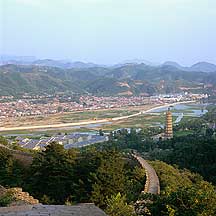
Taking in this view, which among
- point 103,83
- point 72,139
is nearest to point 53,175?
point 72,139

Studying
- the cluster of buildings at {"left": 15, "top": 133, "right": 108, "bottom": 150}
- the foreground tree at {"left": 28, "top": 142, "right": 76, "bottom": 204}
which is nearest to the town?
the cluster of buildings at {"left": 15, "top": 133, "right": 108, "bottom": 150}

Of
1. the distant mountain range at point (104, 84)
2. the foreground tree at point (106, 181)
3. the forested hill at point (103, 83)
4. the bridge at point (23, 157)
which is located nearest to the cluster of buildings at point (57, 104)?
the distant mountain range at point (104, 84)

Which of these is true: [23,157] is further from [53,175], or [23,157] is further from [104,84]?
[104,84]

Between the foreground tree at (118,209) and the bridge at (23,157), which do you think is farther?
the bridge at (23,157)

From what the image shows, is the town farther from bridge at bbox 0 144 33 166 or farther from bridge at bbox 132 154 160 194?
bridge at bbox 132 154 160 194

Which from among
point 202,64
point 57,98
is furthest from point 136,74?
Answer: point 202,64

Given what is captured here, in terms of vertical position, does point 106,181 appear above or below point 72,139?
above

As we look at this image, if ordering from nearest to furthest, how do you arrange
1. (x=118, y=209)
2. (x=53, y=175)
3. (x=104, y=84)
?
(x=118, y=209) → (x=53, y=175) → (x=104, y=84)

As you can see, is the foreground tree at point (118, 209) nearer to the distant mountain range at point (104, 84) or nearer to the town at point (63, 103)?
the town at point (63, 103)

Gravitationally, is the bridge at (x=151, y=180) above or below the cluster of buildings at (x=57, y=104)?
above

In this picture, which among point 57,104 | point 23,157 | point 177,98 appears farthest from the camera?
point 177,98

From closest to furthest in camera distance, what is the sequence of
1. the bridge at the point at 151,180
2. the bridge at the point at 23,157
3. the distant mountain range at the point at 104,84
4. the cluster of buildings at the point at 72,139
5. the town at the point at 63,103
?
the bridge at the point at 151,180 → the bridge at the point at 23,157 → the cluster of buildings at the point at 72,139 → the town at the point at 63,103 → the distant mountain range at the point at 104,84

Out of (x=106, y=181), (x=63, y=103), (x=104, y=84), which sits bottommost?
(x=63, y=103)
